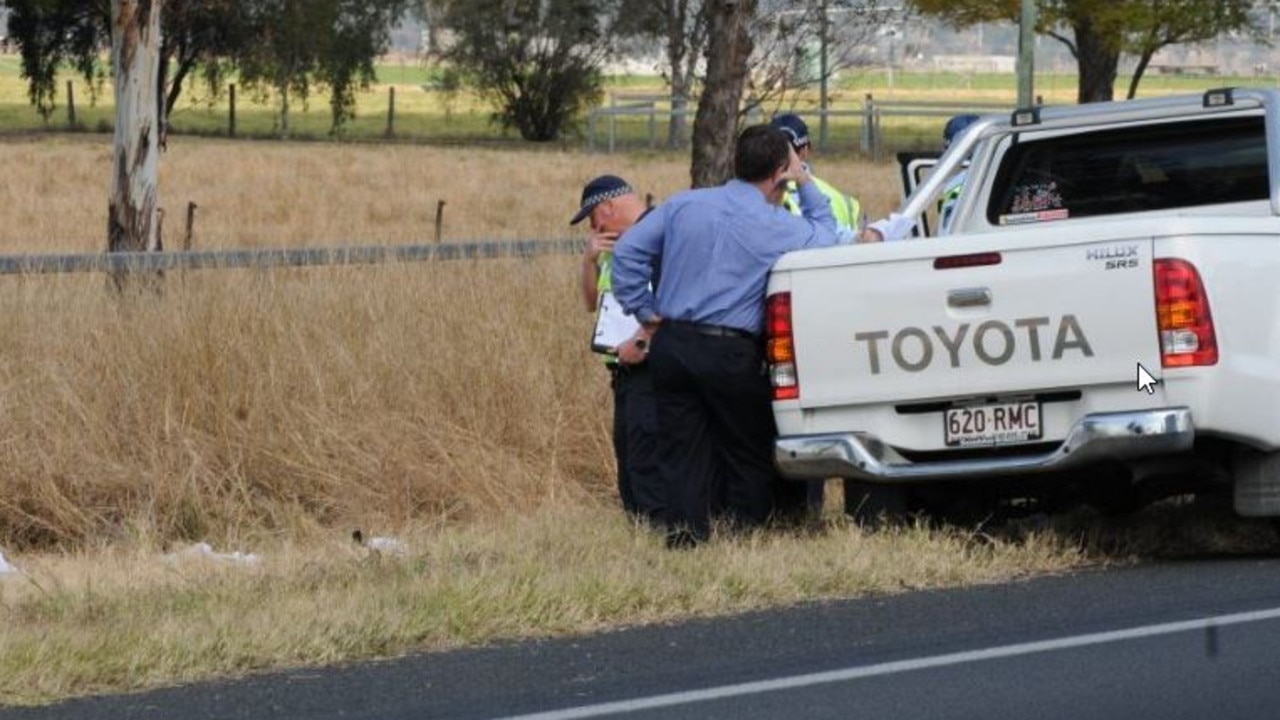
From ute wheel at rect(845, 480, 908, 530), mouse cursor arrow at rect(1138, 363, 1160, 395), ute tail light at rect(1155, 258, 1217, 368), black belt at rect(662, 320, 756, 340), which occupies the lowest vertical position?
ute wheel at rect(845, 480, 908, 530)

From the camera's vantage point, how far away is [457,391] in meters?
13.9

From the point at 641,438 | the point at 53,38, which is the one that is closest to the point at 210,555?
the point at 641,438

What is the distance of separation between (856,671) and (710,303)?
2481 millimetres

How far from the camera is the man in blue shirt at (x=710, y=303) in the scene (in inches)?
406

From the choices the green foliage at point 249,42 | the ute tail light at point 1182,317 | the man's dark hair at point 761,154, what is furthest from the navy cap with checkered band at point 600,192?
the green foliage at point 249,42

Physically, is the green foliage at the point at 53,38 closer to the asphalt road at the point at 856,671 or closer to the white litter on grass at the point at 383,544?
the white litter on grass at the point at 383,544

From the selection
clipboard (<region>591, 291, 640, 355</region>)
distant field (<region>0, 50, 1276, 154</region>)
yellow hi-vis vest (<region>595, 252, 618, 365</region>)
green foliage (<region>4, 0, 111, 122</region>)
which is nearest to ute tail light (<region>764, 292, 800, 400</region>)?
clipboard (<region>591, 291, 640, 355</region>)

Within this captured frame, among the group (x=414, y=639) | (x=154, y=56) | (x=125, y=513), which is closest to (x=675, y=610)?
(x=414, y=639)

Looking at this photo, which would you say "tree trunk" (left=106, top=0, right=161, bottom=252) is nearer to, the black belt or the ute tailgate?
the black belt

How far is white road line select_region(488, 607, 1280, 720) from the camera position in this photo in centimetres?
764

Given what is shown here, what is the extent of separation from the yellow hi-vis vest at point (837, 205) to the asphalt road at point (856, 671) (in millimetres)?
2088

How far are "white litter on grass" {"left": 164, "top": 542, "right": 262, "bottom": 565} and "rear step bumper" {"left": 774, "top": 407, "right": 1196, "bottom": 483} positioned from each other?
240 centimetres

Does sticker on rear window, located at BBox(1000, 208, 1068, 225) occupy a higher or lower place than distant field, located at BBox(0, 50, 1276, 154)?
higher

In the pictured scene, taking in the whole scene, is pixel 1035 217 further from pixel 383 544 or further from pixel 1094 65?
pixel 1094 65
